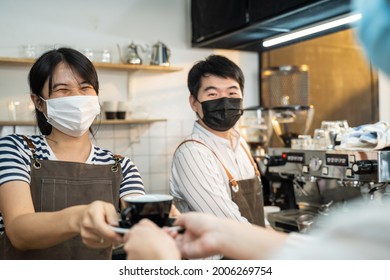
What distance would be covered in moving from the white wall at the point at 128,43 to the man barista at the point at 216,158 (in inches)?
51.5

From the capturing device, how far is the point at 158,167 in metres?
3.09

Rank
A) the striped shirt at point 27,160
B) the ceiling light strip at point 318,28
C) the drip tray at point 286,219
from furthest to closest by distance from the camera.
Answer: the ceiling light strip at point 318,28 → the drip tray at point 286,219 → the striped shirt at point 27,160

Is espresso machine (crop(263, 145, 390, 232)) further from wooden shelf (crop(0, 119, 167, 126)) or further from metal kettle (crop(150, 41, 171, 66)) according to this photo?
metal kettle (crop(150, 41, 171, 66))

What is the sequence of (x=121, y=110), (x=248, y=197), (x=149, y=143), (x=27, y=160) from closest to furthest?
(x=27, y=160), (x=248, y=197), (x=121, y=110), (x=149, y=143)

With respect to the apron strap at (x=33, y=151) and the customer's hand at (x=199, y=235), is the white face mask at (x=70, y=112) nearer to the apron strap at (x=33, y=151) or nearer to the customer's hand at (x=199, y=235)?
the apron strap at (x=33, y=151)

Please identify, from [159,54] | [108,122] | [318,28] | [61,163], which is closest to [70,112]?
[61,163]

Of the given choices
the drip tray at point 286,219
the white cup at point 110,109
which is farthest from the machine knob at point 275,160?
the white cup at point 110,109

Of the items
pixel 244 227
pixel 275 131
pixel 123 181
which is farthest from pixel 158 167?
pixel 244 227

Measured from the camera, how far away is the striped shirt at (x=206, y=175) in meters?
1.46

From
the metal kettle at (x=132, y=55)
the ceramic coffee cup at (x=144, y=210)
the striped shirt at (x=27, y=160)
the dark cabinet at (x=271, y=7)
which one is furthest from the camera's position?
the metal kettle at (x=132, y=55)

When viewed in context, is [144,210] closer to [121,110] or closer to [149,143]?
[121,110]

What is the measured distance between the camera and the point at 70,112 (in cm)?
129

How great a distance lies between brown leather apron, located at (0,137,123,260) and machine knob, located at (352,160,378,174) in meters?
1.00

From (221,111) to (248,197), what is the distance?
0.33 meters
